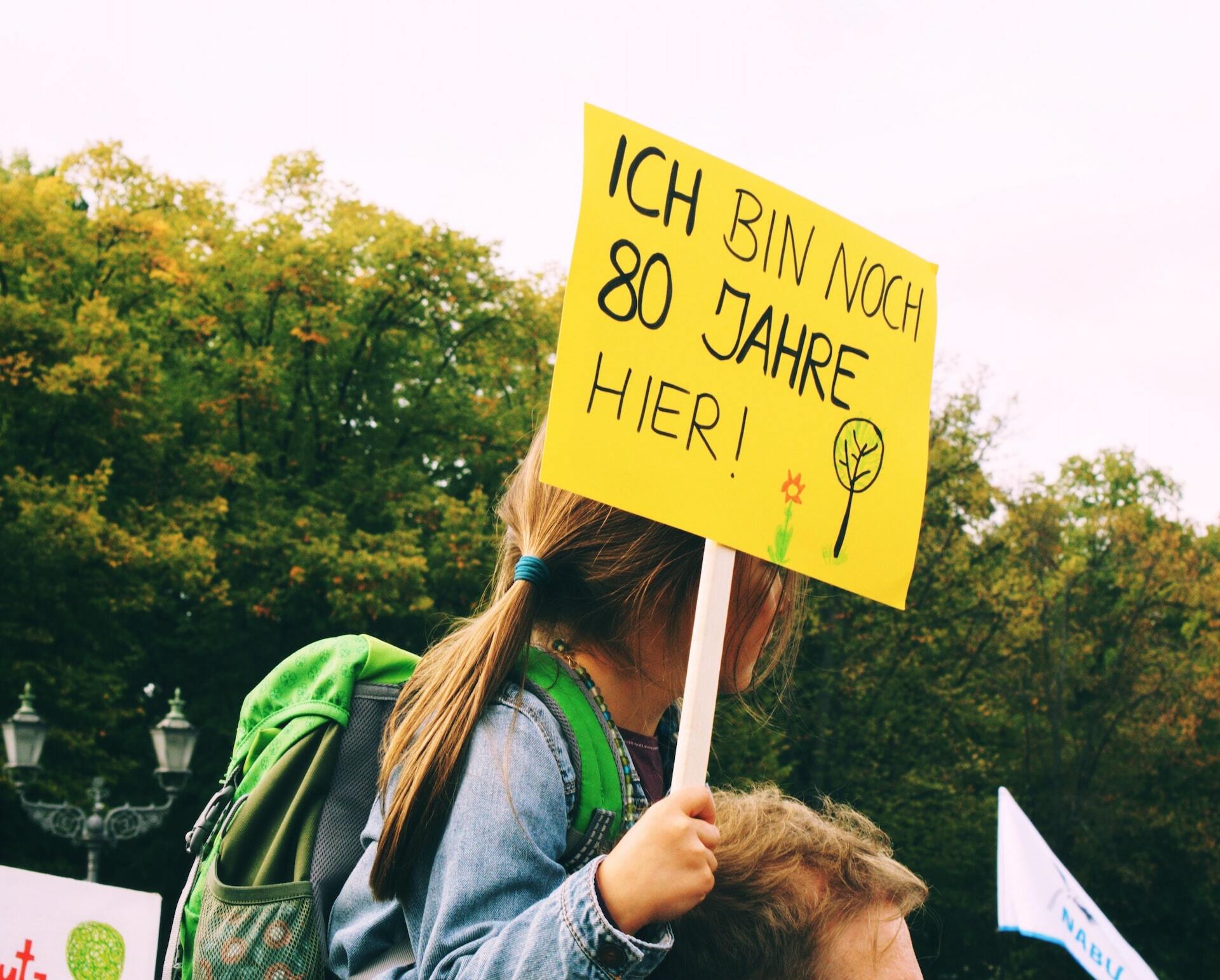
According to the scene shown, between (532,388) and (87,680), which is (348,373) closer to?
(532,388)

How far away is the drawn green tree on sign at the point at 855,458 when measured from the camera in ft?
6.28

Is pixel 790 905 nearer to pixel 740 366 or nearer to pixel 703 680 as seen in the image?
pixel 703 680

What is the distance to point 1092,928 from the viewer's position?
4.96 m

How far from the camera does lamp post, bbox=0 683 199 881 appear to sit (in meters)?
9.81

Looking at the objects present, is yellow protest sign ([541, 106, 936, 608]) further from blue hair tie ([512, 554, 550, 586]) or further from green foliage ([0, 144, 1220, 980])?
green foliage ([0, 144, 1220, 980])

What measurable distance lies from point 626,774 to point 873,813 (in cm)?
1978

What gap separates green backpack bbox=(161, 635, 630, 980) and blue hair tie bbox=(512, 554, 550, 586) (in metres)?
0.10

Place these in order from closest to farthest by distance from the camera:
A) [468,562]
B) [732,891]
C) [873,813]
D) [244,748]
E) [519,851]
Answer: [519,851] < [732,891] < [244,748] < [468,562] < [873,813]

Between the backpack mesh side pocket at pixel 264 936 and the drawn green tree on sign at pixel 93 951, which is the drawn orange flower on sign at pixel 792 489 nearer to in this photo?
the backpack mesh side pocket at pixel 264 936

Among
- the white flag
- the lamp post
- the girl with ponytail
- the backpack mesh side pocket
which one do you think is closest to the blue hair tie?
the girl with ponytail

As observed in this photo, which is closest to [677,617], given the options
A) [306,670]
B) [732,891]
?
[732,891]

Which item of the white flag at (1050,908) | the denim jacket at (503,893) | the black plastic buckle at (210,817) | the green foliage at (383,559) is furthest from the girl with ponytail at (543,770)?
the green foliage at (383,559)

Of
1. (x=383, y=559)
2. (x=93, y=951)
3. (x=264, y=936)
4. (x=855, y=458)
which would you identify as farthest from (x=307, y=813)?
(x=383, y=559)

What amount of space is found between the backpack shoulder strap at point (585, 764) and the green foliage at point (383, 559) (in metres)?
12.7
